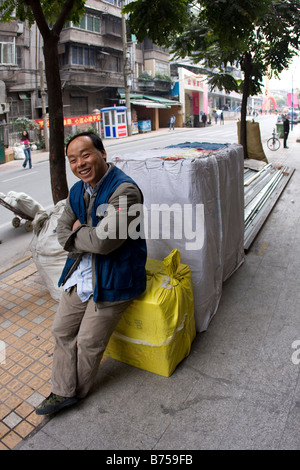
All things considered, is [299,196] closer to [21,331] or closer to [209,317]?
[209,317]

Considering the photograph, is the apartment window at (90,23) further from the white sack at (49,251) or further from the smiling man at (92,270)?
the smiling man at (92,270)

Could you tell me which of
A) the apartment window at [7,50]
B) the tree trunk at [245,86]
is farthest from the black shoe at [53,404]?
the apartment window at [7,50]

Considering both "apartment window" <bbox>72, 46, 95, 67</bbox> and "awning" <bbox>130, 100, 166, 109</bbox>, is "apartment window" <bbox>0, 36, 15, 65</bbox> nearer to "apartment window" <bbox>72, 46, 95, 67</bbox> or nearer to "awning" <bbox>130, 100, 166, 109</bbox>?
"apartment window" <bbox>72, 46, 95, 67</bbox>

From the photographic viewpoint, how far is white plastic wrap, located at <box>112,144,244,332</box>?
3.19 metres

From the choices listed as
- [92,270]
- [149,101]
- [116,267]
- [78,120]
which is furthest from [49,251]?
[149,101]

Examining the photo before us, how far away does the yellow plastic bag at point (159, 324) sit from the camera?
2.67 m

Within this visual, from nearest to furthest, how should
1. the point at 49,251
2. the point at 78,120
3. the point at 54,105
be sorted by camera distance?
1. the point at 49,251
2. the point at 54,105
3. the point at 78,120

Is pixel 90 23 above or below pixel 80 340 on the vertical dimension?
above

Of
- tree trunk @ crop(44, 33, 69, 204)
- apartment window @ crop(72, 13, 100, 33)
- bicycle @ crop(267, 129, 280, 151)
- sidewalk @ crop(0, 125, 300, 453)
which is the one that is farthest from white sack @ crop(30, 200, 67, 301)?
apartment window @ crop(72, 13, 100, 33)

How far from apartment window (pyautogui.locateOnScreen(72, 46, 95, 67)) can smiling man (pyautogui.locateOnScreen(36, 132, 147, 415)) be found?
28.6 m

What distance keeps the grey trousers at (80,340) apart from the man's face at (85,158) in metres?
0.86

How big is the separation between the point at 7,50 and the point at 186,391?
21929 mm

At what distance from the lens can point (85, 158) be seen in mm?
2512

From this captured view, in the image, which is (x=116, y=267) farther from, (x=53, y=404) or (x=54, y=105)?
(x=54, y=105)
